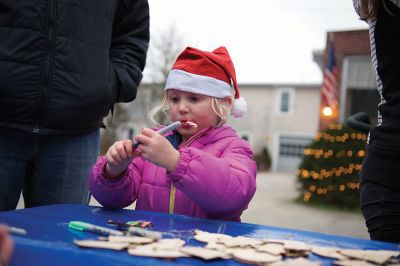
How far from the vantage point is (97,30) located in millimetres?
1639

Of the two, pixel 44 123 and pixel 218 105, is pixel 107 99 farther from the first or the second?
pixel 218 105

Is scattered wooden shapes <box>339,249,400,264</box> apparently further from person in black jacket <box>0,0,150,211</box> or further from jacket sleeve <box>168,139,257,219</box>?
person in black jacket <box>0,0,150,211</box>

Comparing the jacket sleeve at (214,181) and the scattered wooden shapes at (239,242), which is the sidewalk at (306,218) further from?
the scattered wooden shapes at (239,242)

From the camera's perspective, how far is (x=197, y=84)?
4.84ft

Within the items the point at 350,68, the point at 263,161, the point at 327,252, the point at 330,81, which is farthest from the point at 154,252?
the point at 263,161

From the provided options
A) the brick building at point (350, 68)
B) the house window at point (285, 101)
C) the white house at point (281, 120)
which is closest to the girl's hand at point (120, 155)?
the brick building at point (350, 68)

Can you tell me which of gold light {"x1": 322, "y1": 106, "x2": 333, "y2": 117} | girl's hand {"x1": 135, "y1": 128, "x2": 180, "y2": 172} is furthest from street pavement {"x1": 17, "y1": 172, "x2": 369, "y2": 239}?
girl's hand {"x1": 135, "y1": 128, "x2": 180, "y2": 172}

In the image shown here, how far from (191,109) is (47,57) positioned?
532 mm

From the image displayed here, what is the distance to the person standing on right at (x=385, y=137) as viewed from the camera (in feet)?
3.89

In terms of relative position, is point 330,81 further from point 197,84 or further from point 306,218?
point 197,84

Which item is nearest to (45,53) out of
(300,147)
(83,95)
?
(83,95)

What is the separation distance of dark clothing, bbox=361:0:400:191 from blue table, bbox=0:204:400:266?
0.99 ft

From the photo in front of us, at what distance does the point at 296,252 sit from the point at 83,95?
100cm

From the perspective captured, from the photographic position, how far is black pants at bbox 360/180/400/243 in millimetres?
1175
